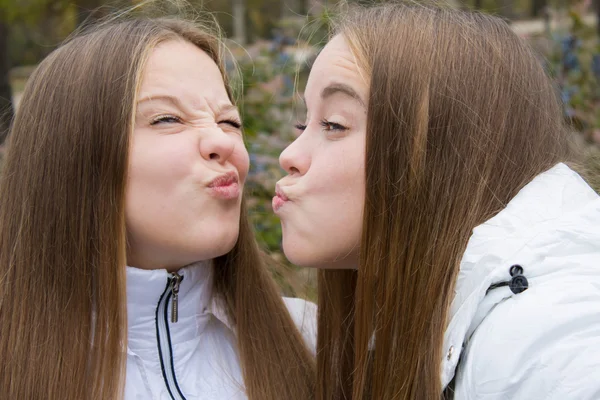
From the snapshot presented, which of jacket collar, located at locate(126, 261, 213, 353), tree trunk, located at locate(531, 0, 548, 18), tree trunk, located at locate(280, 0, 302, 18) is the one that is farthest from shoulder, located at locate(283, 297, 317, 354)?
tree trunk, located at locate(531, 0, 548, 18)

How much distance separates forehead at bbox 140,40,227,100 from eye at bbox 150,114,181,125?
7cm

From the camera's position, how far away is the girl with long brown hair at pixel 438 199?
4.85 ft

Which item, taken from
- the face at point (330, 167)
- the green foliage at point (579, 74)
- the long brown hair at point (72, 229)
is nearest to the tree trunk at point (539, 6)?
the green foliage at point (579, 74)

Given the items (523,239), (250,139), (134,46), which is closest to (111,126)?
(134,46)

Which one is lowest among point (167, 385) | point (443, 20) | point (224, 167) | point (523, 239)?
point (167, 385)

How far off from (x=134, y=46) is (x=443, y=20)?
884 mm

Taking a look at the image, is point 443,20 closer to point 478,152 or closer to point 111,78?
point 478,152

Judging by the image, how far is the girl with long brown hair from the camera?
148cm

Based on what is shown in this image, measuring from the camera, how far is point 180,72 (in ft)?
6.61

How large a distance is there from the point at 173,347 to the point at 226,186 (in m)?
0.49

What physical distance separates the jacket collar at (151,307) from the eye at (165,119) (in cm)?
42

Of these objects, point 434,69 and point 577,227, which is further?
point 434,69

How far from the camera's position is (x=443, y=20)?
1.86 meters

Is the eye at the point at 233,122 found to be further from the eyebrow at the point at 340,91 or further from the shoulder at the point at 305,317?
the shoulder at the point at 305,317
